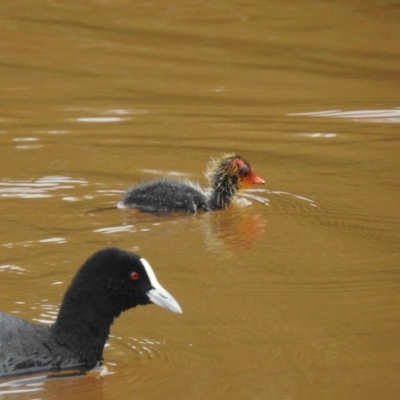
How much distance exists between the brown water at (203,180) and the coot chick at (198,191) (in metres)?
0.13

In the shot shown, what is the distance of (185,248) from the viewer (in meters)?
8.29

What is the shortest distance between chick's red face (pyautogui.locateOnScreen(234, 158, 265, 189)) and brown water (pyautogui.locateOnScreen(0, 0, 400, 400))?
185mm

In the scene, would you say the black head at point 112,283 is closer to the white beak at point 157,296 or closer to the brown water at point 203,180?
the white beak at point 157,296

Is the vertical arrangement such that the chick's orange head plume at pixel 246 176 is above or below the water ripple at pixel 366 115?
below

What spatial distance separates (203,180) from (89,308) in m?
4.60


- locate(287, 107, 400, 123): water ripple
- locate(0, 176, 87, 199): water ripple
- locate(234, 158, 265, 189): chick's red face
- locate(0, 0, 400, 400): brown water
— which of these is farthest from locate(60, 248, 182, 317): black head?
locate(287, 107, 400, 123): water ripple

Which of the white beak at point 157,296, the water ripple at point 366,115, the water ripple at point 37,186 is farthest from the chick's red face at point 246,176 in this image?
the white beak at point 157,296

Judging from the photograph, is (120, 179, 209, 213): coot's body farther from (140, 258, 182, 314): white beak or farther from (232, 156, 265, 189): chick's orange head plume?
(140, 258, 182, 314): white beak

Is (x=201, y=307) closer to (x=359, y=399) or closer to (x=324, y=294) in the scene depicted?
(x=324, y=294)

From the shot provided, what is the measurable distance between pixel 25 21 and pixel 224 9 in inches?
120

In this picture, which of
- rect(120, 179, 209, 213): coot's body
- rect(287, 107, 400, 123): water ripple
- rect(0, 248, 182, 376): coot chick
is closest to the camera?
rect(0, 248, 182, 376): coot chick

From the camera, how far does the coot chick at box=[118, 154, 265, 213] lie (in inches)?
365

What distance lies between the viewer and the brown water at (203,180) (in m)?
6.19

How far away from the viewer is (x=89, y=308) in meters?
6.00
